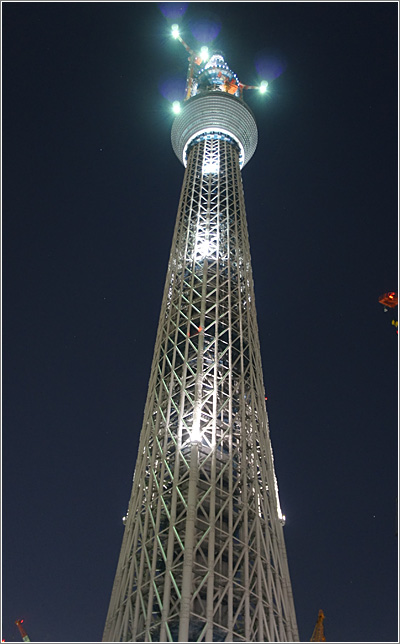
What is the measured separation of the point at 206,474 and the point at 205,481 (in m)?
0.44

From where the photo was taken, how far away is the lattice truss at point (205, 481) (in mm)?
28203

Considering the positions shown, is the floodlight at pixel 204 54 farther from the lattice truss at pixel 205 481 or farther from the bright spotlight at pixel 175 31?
the lattice truss at pixel 205 481

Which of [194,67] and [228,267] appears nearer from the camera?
[228,267]

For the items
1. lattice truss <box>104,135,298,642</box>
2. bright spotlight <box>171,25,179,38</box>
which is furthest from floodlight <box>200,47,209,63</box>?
lattice truss <box>104,135,298,642</box>

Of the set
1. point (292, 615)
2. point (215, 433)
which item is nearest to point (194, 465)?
point (215, 433)

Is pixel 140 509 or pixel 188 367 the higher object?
pixel 188 367

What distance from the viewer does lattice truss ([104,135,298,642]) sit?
2820 centimetres

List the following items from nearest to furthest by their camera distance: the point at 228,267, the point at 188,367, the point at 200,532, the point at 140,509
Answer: the point at 200,532
the point at 140,509
the point at 188,367
the point at 228,267

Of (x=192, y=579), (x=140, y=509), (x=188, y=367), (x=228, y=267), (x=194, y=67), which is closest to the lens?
(x=192, y=579)

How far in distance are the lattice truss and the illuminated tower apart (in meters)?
0.07

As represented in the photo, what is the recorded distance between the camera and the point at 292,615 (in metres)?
31.2

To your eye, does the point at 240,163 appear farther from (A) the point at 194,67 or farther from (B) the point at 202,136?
(A) the point at 194,67

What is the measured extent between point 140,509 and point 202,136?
115 ft

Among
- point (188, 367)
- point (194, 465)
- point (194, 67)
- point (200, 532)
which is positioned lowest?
point (200, 532)
